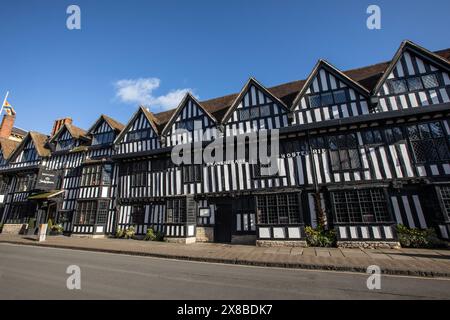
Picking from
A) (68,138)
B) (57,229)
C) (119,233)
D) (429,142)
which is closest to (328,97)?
(429,142)

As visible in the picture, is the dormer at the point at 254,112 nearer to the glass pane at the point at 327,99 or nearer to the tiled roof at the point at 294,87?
the tiled roof at the point at 294,87

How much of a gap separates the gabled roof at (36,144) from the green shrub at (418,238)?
30.9 m

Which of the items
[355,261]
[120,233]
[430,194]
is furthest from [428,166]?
[120,233]

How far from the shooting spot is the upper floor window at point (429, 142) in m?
10.9

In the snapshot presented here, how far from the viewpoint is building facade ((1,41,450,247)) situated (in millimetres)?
11094

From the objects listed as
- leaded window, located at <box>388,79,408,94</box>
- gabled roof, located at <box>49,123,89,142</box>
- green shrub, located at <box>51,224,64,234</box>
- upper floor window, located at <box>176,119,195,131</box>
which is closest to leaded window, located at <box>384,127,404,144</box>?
leaded window, located at <box>388,79,408,94</box>

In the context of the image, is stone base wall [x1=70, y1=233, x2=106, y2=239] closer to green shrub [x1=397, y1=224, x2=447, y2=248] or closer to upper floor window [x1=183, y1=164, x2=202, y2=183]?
upper floor window [x1=183, y1=164, x2=202, y2=183]

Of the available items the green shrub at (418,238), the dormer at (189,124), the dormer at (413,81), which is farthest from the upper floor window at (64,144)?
the green shrub at (418,238)

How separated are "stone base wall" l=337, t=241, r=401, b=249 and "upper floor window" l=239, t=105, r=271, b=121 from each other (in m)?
8.89

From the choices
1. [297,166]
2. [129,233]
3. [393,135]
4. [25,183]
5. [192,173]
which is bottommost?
[129,233]

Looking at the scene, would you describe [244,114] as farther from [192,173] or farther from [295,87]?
[192,173]

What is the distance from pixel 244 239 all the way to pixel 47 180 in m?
19.7

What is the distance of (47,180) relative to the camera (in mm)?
20016

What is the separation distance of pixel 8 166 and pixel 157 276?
29886 millimetres
